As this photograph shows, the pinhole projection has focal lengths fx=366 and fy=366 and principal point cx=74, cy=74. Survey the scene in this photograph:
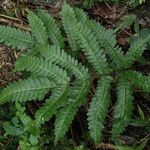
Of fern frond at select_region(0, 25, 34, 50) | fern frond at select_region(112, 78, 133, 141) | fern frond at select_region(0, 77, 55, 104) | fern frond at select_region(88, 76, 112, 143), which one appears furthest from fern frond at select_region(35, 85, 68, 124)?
fern frond at select_region(0, 25, 34, 50)

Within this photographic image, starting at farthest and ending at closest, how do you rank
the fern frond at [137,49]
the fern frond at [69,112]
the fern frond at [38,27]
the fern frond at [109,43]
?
the fern frond at [38,27] < the fern frond at [109,43] < the fern frond at [137,49] < the fern frond at [69,112]

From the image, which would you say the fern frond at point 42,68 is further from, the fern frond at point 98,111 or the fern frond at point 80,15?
the fern frond at point 80,15

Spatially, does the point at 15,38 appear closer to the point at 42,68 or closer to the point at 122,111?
the point at 42,68

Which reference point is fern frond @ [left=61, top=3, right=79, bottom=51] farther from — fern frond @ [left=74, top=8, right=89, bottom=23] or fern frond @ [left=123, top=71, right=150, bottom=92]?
fern frond @ [left=123, top=71, right=150, bottom=92]

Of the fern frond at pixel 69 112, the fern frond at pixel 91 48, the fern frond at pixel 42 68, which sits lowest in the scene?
the fern frond at pixel 69 112

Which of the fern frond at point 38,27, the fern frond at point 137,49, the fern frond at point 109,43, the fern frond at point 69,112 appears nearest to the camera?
the fern frond at point 69,112

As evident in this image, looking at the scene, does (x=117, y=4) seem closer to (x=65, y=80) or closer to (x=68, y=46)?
(x=68, y=46)

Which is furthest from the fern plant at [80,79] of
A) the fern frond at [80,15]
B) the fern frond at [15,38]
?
the fern frond at [15,38]

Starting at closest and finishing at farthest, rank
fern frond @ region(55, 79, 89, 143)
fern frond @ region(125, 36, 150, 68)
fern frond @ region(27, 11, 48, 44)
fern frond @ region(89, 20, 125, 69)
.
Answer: fern frond @ region(55, 79, 89, 143)
fern frond @ region(125, 36, 150, 68)
fern frond @ region(89, 20, 125, 69)
fern frond @ region(27, 11, 48, 44)
